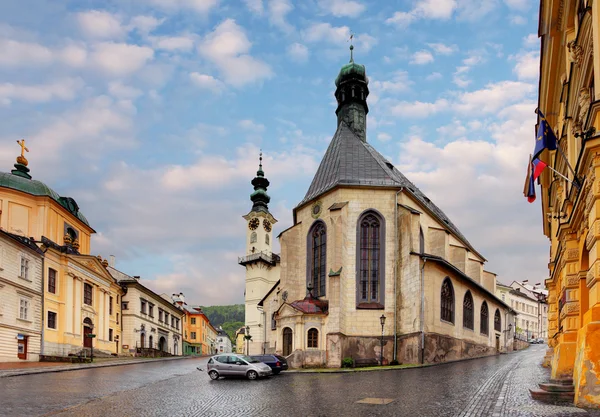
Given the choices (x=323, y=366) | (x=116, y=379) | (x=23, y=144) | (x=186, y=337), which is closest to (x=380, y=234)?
(x=323, y=366)

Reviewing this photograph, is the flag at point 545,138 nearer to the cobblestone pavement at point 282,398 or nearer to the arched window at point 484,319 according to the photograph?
the cobblestone pavement at point 282,398

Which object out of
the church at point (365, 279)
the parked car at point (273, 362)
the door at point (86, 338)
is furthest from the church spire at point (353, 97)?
the door at point (86, 338)

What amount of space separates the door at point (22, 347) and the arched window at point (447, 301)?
2908 centimetres

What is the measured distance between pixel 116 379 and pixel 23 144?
1333 inches

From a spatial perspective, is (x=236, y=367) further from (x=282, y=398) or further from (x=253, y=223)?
(x=253, y=223)

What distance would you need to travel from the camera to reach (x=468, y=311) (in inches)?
1763

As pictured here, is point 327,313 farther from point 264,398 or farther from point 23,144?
point 23,144

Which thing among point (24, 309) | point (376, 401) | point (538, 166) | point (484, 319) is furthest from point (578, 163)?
point (484, 319)

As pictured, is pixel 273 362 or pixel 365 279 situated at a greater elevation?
pixel 365 279

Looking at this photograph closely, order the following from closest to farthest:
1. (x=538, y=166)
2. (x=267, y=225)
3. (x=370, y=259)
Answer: (x=538, y=166)
(x=370, y=259)
(x=267, y=225)

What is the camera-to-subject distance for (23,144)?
50562 millimetres

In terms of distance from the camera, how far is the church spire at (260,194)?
8072 centimetres

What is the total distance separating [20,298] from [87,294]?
1104 centimetres

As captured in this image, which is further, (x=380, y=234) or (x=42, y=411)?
(x=380, y=234)
